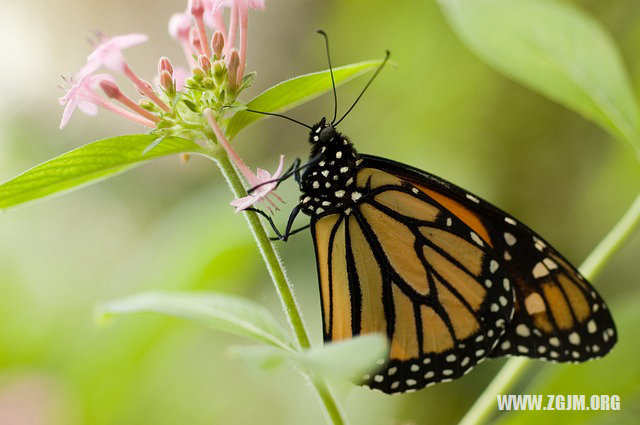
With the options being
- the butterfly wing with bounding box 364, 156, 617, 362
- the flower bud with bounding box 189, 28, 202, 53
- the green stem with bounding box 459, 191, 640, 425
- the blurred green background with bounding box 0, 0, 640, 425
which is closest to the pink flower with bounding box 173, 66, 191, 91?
the flower bud with bounding box 189, 28, 202, 53

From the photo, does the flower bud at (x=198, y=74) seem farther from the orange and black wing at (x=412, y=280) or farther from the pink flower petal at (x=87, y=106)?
the orange and black wing at (x=412, y=280)

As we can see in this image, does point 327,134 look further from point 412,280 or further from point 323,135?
point 412,280

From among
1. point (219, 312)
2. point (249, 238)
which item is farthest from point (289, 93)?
point (249, 238)

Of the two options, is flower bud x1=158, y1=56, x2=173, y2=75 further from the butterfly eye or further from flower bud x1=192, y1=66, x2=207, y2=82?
the butterfly eye

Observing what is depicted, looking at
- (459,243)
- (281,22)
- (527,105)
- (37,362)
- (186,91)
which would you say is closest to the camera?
(186,91)

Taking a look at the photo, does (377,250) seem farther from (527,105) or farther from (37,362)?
(527,105)

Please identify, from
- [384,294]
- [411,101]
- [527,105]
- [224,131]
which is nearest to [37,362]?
[384,294]

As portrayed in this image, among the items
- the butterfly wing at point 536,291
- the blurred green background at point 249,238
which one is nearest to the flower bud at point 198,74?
the butterfly wing at point 536,291
